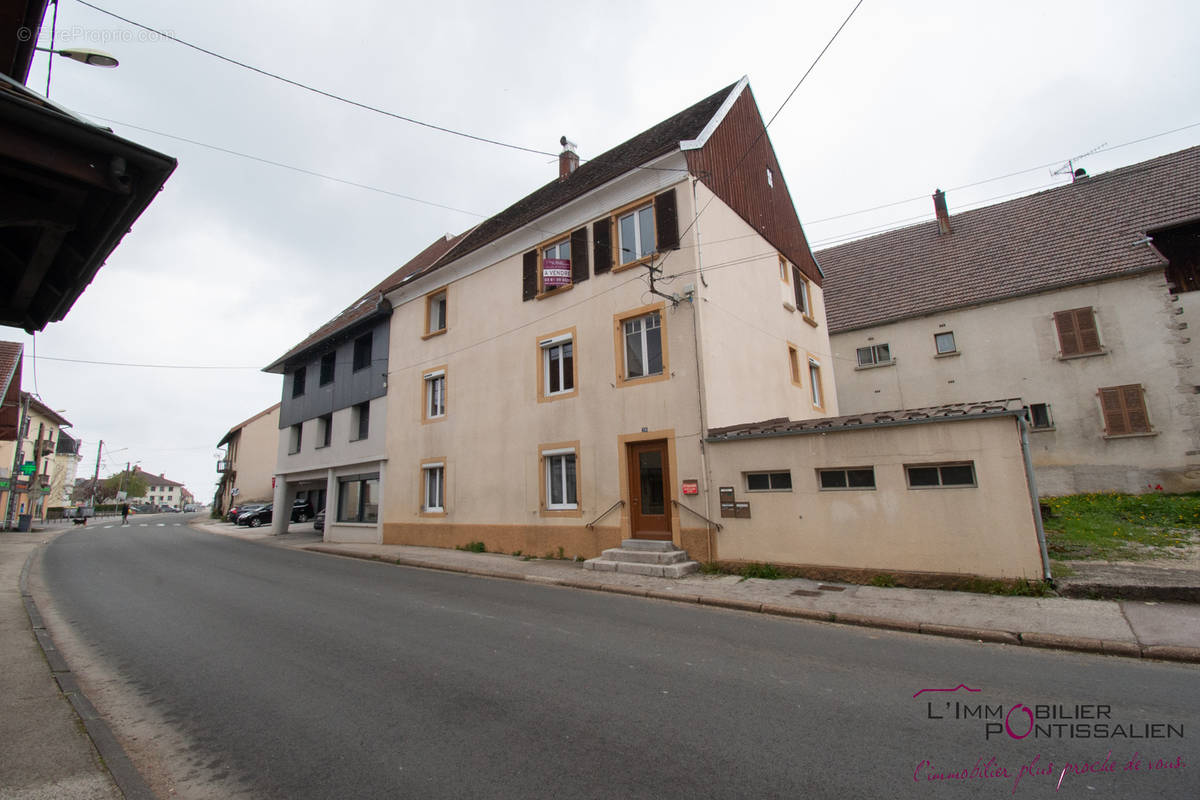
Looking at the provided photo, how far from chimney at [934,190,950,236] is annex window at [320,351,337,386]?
1070 inches

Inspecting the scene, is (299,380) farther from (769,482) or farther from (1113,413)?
(1113,413)

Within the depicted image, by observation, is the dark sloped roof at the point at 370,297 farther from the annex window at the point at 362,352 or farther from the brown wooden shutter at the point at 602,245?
the brown wooden shutter at the point at 602,245

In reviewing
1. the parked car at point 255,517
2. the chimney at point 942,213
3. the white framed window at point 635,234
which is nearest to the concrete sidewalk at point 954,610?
the white framed window at point 635,234

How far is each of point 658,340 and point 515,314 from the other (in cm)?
500

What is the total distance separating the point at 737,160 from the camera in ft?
48.2

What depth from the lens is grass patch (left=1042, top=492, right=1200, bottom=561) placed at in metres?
9.53

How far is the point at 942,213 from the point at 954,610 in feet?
74.2

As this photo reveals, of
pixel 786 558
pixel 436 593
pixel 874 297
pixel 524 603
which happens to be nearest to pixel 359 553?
pixel 436 593

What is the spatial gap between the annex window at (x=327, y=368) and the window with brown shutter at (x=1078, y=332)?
89.5 ft

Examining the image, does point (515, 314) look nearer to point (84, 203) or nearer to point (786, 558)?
point (786, 558)

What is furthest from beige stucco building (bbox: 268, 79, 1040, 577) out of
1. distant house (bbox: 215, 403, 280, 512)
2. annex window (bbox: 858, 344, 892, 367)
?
distant house (bbox: 215, 403, 280, 512)

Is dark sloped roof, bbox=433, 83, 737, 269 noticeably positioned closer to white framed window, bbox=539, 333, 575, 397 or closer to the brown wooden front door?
white framed window, bbox=539, 333, 575, 397

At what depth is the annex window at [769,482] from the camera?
10148mm

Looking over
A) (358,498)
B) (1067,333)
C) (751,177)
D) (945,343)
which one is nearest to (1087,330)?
(1067,333)
